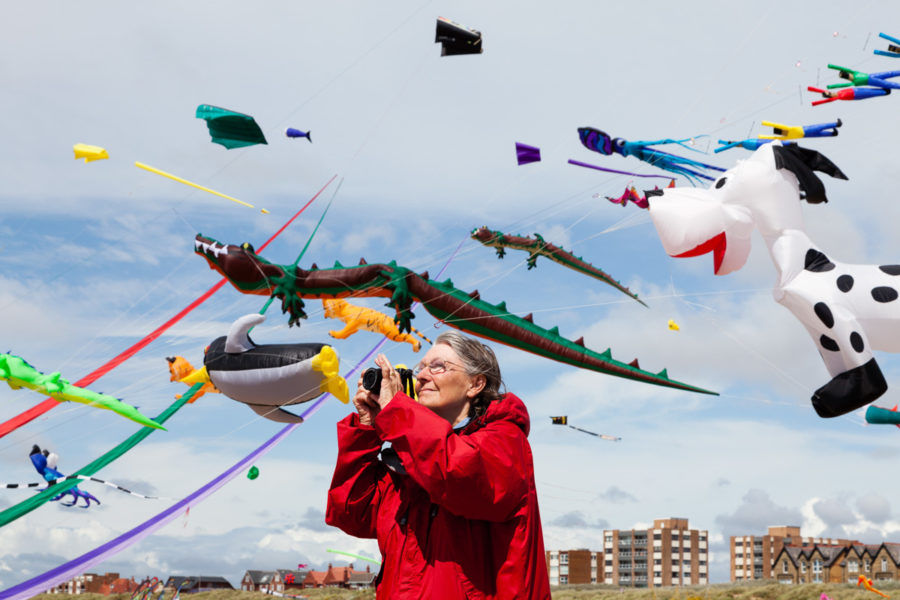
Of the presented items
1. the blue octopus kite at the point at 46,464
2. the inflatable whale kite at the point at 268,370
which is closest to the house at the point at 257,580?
the blue octopus kite at the point at 46,464

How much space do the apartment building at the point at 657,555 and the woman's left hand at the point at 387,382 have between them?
67.1 meters

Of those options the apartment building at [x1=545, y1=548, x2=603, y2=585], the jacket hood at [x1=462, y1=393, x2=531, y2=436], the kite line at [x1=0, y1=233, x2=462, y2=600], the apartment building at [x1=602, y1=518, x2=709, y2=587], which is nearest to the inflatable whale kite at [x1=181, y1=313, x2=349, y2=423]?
the kite line at [x1=0, y1=233, x2=462, y2=600]

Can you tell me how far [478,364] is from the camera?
2260mm

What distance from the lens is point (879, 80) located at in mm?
5250

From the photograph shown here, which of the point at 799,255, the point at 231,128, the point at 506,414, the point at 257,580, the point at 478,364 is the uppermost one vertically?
the point at 231,128

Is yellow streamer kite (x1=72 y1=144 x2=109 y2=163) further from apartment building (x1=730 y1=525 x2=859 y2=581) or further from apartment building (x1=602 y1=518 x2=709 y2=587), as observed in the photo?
apartment building (x1=602 y1=518 x2=709 y2=587)

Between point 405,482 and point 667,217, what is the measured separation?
3435 mm

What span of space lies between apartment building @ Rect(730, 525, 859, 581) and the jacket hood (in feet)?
152

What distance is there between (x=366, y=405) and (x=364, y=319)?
6.40m

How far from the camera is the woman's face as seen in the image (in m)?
2.22

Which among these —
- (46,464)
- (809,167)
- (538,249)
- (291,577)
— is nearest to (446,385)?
(809,167)

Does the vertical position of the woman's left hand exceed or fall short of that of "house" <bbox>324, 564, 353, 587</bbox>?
it exceeds it

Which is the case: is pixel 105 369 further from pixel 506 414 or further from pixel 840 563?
pixel 840 563

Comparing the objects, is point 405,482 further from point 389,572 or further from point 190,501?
point 190,501
